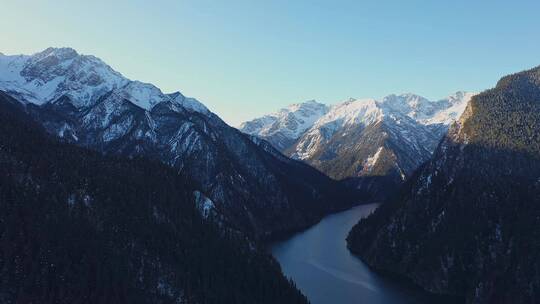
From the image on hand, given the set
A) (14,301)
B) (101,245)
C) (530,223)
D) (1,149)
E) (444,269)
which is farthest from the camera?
(444,269)

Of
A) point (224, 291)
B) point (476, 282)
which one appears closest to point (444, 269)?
point (476, 282)

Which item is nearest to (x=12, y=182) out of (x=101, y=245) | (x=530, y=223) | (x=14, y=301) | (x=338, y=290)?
(x=101, y=245)

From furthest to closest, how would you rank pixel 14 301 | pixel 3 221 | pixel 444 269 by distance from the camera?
pixel 444 269 → pixel 3 221 → pixel 14 301

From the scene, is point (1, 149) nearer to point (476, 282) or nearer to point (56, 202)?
point (56, 202)

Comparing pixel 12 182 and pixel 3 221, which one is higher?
pixel 12 182

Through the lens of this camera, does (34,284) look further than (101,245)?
No

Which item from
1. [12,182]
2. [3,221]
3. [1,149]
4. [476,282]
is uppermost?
[1,149]
